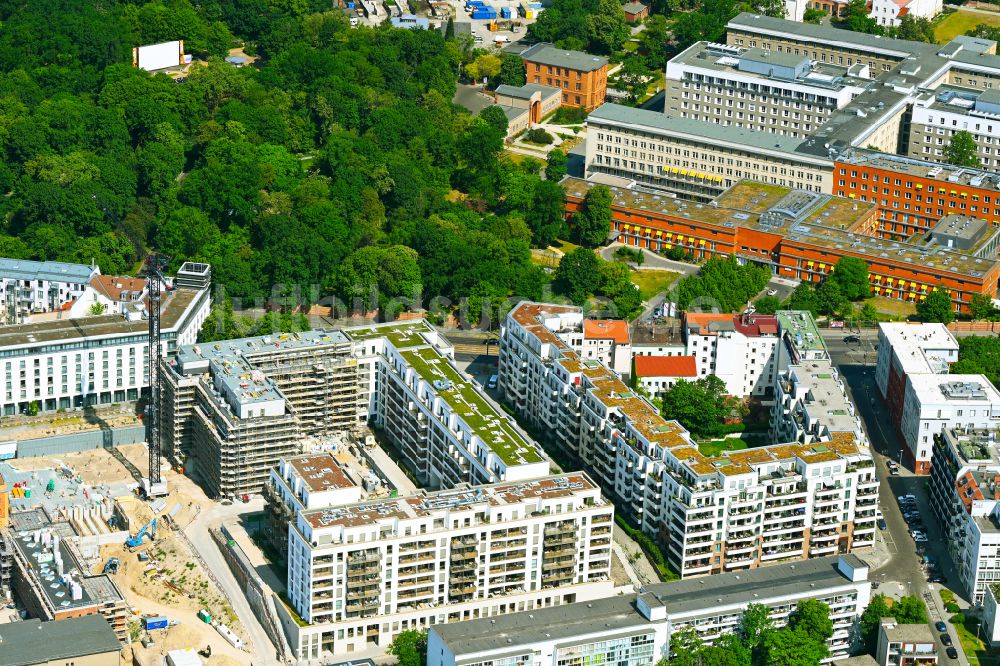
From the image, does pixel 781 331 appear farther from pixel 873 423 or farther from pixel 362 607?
pixel 362 607

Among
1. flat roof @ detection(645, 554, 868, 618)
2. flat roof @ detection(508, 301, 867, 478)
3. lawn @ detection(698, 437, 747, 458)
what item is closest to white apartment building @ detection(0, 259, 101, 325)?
flat roof @ detection(508, 301, 867, 478)

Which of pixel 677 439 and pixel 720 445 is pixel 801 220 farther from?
pixel 677 439

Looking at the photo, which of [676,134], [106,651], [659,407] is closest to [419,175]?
[676,134]

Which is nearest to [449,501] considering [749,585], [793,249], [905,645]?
[749,585]

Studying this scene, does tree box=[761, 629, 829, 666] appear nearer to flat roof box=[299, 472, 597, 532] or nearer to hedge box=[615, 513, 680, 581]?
hedge box=[615, 513, 680, 581]

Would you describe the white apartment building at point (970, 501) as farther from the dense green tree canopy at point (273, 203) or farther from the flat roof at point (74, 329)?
the flat roof at point (74, 329)
